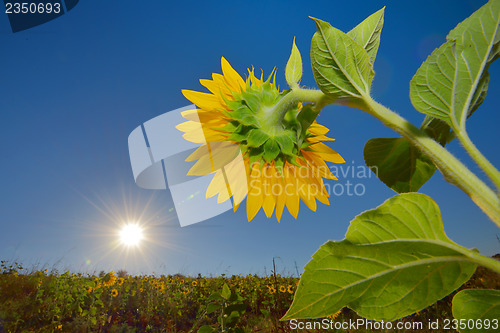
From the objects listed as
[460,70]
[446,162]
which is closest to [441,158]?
[446,162]

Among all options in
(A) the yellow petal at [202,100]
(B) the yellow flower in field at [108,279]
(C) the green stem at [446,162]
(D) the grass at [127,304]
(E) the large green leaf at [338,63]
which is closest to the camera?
(C) the green stem at [446,162]

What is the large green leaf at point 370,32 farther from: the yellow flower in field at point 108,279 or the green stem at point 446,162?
the yellow flower in field at point 108,279

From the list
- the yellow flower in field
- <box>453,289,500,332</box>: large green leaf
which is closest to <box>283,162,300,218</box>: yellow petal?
<box>453,289,500,332</box>: large green leaf

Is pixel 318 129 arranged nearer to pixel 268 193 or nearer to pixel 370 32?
pixel 268 193

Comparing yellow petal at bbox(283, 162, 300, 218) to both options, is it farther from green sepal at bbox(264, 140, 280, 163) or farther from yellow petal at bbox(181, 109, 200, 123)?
yellow petal at bbox(181, 109, 200, 123)

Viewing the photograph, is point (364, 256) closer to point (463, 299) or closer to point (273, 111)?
point (463, 299)

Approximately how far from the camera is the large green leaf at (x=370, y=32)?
0.49m

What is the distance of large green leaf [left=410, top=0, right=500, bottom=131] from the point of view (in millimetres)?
363

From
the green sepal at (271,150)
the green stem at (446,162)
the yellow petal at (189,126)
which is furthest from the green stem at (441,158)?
the yellow petal at (189,126)

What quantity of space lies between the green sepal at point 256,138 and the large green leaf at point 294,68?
122mm

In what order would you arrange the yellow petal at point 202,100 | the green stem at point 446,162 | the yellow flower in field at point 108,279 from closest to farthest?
1. the green stem at point 446,162
2. the yellow petal at point 202,100
3. the yellow flower in field at point 108,279

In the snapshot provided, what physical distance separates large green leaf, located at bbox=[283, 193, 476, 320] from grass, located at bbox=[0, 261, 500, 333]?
12.9 feet

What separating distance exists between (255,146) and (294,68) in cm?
18

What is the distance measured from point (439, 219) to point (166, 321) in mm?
6422
